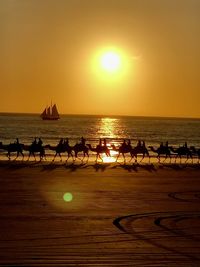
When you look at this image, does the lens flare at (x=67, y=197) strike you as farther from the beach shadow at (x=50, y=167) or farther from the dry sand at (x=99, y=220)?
the beach shadow at (x=50, y=167)

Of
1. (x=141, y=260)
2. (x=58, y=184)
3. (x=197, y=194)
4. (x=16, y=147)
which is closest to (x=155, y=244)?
(x=141, y=260)

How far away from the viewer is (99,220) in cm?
1366

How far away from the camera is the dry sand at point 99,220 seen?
1020cm

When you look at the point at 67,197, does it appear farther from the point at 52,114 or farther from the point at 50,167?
the point at 52,114

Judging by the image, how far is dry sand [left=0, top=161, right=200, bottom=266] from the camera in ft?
33.5

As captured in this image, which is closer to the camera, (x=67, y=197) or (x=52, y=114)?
(x=67, y=197)

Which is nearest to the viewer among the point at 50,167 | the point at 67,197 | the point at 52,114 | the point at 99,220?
the point at 99,220

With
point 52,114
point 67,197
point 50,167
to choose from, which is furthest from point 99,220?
point 52,114

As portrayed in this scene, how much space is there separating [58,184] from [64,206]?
18.1 ft

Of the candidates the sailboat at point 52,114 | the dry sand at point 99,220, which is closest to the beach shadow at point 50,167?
the dry sand at point 99,220

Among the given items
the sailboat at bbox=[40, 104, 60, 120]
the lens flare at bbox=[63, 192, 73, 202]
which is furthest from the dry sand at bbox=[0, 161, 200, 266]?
the sailboat at bbox=[40, 104, 60, 120]

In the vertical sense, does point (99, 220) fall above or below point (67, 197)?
above

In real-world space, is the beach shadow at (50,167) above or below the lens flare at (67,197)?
below

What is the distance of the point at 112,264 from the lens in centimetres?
965
